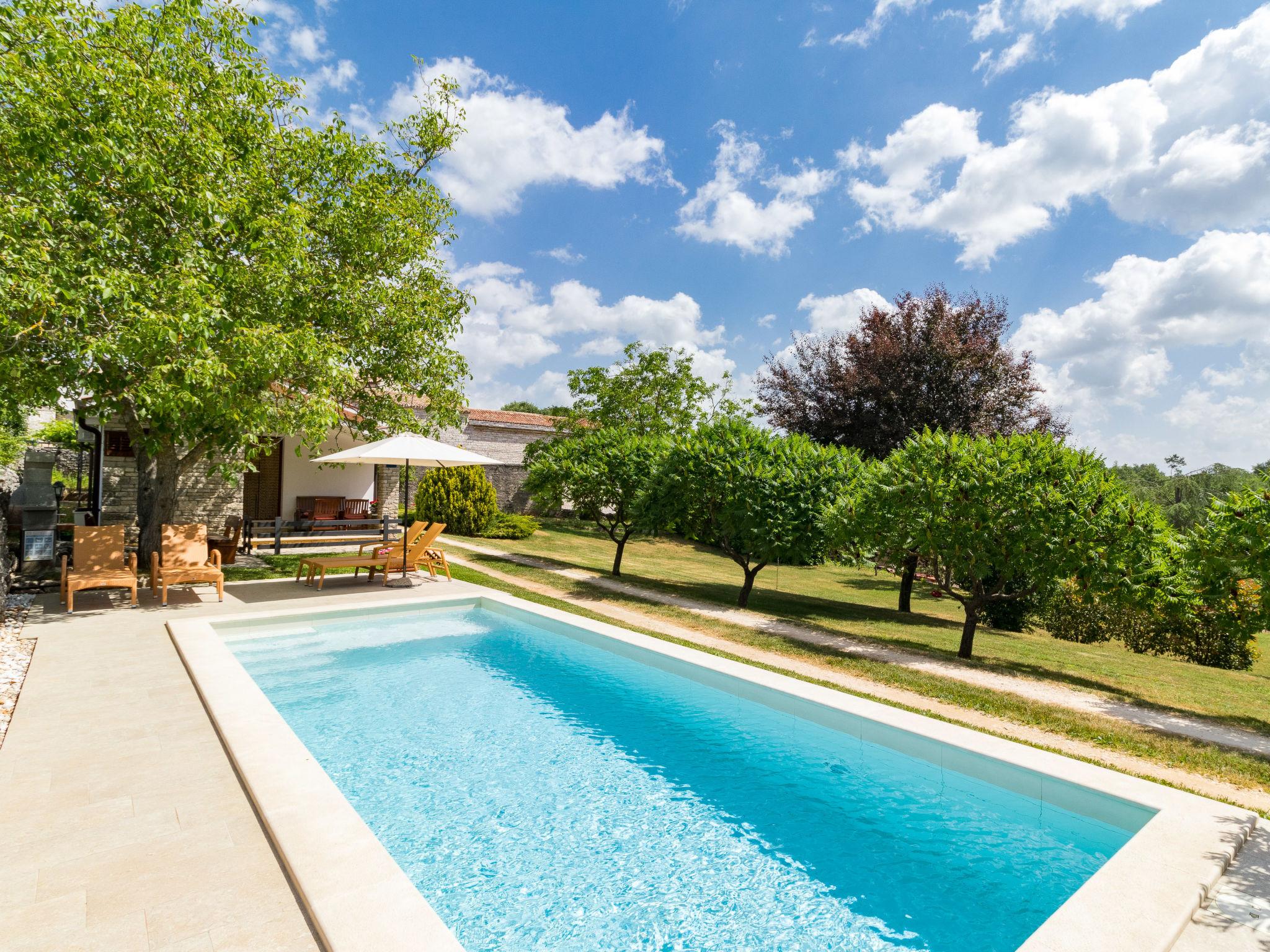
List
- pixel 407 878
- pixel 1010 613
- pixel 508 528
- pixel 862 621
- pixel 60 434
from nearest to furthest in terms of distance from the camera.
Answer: pixel 407 878, pixel 862 621, pixel 1010 613, pixel 60 434, pixel 508 528

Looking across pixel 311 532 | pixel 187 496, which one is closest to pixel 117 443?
pixel 187 496

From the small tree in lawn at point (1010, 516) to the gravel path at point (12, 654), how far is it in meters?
11.4

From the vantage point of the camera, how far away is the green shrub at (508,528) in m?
24.1

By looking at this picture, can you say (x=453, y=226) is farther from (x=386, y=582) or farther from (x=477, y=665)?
(x=477, y=665)

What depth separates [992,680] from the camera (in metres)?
9.09

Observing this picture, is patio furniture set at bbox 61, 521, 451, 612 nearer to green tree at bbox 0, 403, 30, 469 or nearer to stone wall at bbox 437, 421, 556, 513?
A: green tree at bbox 0, 403, 30, 469

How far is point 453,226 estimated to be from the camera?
49.8 feet

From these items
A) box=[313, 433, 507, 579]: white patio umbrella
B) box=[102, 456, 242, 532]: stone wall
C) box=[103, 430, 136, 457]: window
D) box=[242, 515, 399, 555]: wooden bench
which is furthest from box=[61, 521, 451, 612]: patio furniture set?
box=[103, 430, 136, 457]: window

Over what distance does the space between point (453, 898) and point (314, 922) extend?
1106mm

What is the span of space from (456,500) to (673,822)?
20.3 m

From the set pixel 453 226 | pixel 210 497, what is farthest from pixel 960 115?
pixel 210 497

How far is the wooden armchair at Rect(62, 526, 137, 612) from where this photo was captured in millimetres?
9812

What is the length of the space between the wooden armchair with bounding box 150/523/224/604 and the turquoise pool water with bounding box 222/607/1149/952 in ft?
11.9

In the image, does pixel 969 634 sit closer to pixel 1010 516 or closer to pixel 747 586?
pixel 1010 516
